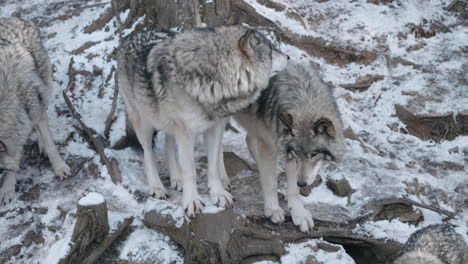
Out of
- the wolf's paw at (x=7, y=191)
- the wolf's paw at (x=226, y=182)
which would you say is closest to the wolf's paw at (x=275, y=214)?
the wolf's paw at (x=226, y=182)

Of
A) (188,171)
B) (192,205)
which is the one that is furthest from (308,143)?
(192,205)

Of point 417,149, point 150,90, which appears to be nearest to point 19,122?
point 150,90

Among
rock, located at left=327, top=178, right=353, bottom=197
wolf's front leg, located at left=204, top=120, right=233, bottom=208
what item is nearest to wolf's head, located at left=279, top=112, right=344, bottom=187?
wolf's front leg, located at left=204, top=120, right=233, bottom=208

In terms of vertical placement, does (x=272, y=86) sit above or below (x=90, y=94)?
above

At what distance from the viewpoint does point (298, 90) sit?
13.7 feet

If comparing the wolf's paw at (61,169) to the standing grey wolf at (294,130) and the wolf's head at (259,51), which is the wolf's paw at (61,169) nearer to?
the standing grey wolf at (294,130)

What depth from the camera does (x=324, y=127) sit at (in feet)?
12.3

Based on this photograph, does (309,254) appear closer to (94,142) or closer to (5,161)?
(94,142)

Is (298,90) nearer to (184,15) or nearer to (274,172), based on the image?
(274,172)

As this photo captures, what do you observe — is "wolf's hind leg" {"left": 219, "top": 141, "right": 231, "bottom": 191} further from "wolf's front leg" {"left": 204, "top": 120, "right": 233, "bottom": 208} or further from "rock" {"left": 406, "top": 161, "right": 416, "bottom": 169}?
"rock" {"left": 406, "top": 161, "right": 416, "bottom": 169}

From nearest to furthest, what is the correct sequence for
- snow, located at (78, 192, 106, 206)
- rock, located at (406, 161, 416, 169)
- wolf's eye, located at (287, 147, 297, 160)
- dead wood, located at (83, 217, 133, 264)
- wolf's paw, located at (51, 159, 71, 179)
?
1. wolf's eye, located at (287, 147, 297, 160)
2. snow, located at (78, 192, 106, 206)
3. dead wood, located at (83, 217, 133, 264)
4. wolf's paw, located at (51, 159, 71, 179)
5. rock, located at (406, 161, 416, 169)

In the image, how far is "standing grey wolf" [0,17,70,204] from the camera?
4.59 metres

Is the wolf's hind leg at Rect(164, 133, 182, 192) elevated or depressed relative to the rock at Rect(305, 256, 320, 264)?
elevated

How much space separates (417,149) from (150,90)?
4.34 m
